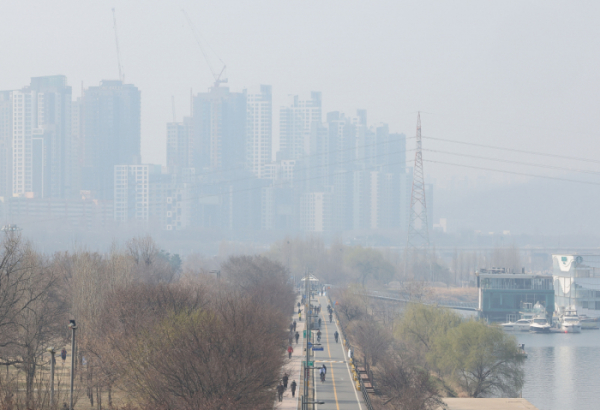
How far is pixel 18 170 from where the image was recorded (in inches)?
6531

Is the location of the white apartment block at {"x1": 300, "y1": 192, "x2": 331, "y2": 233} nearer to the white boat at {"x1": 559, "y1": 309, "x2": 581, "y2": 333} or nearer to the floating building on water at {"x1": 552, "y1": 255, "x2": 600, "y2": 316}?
the floating building on water at {"x1": 552, "y1": 255, "x2": 600, "y2": 316}

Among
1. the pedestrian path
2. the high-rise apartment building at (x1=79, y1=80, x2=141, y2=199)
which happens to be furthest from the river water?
the high-rise apartment building at (x1=79, y1=80, x2=141, y2=199)

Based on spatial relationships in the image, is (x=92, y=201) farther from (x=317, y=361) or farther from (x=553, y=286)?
(x=317, y=361)

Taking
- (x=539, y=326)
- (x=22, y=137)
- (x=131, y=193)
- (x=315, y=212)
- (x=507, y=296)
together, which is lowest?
(x=539, y=326)

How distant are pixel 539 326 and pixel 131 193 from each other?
11315 centimetres

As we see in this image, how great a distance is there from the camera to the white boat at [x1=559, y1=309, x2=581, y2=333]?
6788 centimetres

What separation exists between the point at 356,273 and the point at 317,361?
5918cm

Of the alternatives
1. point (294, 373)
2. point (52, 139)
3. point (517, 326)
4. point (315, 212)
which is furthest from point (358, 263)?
point (52, 139)

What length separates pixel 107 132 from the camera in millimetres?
184500

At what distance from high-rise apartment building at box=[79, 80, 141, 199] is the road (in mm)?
146158

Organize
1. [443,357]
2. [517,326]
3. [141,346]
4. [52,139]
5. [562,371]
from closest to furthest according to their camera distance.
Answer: [141,346] → [443,357] → [562,371] → [517,326] → [52,139]

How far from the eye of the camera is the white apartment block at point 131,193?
16125 centimetres

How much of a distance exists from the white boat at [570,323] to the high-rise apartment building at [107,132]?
4928 inches

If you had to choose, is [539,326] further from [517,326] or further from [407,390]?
[407,390]
